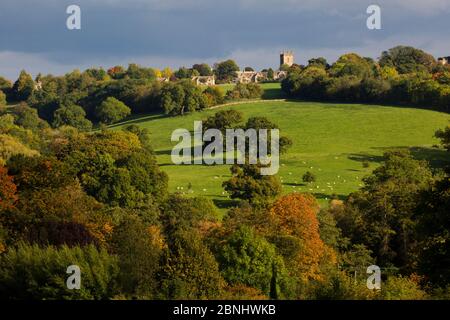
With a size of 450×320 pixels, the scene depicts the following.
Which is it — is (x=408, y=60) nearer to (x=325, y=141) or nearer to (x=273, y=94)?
(x=273, y=94)

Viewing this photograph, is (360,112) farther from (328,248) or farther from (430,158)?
(328,248)

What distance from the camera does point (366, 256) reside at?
1914 inches

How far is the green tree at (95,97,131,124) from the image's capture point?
484ft

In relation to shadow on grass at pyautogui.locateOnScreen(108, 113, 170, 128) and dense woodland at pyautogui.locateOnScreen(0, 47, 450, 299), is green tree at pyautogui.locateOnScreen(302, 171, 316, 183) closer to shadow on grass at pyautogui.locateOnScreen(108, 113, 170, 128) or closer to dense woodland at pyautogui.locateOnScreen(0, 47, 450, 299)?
dense woodland at pyautogui.locateOnScreen(0, 47, 450, 299)

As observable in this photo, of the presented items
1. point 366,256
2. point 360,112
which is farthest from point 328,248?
point 360,112

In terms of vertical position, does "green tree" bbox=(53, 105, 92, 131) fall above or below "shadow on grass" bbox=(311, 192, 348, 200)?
above

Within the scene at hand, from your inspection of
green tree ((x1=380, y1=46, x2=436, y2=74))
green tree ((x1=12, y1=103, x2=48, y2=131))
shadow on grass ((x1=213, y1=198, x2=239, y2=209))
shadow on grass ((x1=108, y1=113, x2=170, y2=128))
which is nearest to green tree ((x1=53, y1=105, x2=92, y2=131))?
green tree ((x1=12, y1=103, x2=48, y2=131))

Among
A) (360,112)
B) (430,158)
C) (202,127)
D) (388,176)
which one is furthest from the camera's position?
(360,112)

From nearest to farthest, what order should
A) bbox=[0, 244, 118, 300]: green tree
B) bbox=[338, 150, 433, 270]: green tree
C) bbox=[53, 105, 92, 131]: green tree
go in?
bbox=[0, 244, 118, 300]: green tree
bbox=[338, 150, 433, 270]: green tree
bbox=[53, 105, 92, 131]: green tree

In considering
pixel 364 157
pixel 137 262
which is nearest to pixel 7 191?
pixel 137 262

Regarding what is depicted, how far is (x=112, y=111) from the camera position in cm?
14762

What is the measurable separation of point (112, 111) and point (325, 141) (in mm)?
53492

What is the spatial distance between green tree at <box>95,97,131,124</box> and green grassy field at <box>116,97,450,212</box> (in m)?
5.70

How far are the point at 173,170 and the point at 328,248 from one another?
1915 inches
